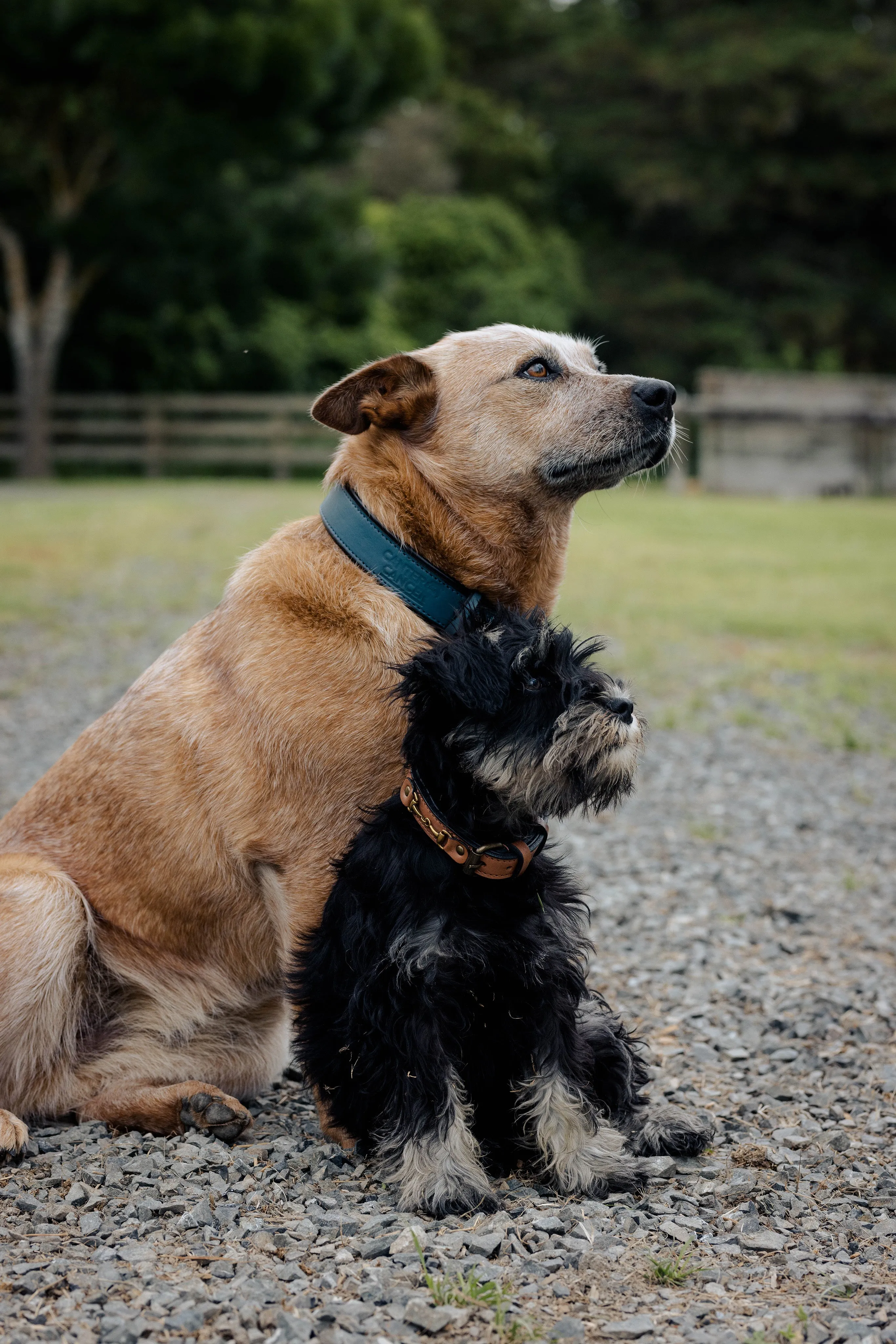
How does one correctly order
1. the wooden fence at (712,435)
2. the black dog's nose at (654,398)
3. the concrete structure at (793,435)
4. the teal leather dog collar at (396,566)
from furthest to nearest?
the wooden fence at (712,435) → the concrete structure at (793,435) → the black dog's nose at (654,398) → the teal leather dog collar at (396,566)

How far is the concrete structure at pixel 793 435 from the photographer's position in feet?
87.4

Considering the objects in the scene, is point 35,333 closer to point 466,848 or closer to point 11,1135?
point 11,1135

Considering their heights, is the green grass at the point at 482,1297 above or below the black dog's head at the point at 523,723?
below

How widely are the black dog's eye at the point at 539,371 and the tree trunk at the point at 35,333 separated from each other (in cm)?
2445

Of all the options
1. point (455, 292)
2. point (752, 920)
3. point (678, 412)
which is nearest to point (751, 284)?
point (455, 292)

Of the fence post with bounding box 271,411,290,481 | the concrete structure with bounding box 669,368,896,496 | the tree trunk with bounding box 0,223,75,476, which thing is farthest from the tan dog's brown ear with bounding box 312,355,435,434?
the fence post with bounding box 271,411,290,481

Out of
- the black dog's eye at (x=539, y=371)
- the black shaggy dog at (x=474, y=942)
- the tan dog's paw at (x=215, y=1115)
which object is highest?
the black dog's eye at (x=539, y=371)

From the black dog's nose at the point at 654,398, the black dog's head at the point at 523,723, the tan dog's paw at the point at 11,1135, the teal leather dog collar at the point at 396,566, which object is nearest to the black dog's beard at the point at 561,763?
the black dog's head at the point at 523,723

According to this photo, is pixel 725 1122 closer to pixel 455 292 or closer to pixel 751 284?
pixel 455 292

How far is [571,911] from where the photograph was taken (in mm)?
A: 3359

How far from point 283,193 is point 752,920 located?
1007 inches

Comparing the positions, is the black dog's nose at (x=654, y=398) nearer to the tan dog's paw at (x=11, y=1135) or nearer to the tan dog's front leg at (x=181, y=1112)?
the tan dog's front leg at (x=181, y=1112)

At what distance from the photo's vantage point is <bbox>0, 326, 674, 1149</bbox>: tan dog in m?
3.49

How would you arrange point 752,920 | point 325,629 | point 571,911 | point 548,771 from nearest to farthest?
point 548,771
point 571,911
point 325,629
point 752,920
